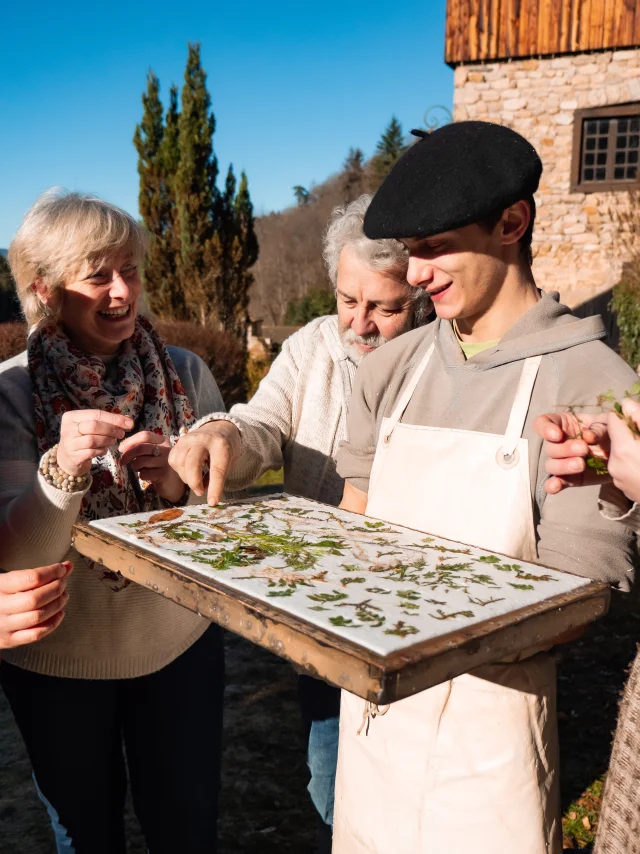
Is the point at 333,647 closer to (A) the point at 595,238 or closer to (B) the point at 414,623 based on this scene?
(B) the point at 414,623

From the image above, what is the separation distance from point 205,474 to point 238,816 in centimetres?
207

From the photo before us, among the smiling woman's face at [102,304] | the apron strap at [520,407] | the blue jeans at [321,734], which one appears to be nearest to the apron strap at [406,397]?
the apron strap at [520,407]

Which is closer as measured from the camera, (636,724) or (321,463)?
(636,724)

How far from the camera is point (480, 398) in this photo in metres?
1.53

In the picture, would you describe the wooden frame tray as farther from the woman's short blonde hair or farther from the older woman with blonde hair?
the woman's short blonde hair

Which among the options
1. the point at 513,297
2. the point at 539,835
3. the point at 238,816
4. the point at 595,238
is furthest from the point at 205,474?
the point at 595,238

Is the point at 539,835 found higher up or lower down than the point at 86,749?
higher up

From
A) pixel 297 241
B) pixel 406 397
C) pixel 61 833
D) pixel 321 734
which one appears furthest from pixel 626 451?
pixel 297 241

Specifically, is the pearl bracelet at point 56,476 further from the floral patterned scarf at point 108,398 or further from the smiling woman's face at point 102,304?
the smiling woman's face at point 102,304

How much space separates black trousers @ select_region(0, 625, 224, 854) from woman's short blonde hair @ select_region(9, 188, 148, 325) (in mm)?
1118

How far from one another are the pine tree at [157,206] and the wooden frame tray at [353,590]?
1577 centimetres

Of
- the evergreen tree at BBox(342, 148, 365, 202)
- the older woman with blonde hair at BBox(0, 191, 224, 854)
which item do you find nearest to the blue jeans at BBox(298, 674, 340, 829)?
the older woman with blonde hair at BBox(0, 191, 224, 854)

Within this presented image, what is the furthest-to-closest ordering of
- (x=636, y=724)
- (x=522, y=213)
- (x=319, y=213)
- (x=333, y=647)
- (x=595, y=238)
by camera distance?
(x=319, y=213) < (x=595, y=238) < (x=522, y=213) < (x=636, y=724) < (x=333, y=647)

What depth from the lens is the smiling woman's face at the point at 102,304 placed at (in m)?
2.04
